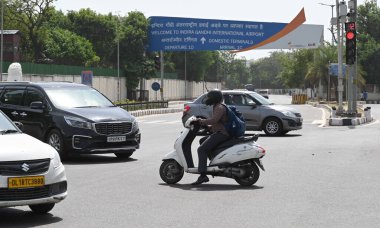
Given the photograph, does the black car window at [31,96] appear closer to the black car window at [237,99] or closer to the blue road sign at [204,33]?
the black car window at [237,99]

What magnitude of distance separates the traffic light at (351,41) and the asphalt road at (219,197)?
49.0 ft

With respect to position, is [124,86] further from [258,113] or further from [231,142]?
[231,142]

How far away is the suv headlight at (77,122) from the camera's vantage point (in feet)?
52.1

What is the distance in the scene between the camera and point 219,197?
34.5 ft

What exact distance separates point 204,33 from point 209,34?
394mm

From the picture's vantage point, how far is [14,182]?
805cm

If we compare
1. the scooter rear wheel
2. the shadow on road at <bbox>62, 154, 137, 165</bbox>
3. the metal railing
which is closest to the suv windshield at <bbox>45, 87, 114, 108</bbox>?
the shadow on road at <bbox>62, 154, 137, 165</bbox>

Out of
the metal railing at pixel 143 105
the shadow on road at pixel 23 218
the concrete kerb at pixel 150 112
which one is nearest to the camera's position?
the shadow on road at pixel 23 218

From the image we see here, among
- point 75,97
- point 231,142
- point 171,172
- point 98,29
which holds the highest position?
point 98,29

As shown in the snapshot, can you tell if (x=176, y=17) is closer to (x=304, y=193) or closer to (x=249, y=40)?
(x=249, y=40)

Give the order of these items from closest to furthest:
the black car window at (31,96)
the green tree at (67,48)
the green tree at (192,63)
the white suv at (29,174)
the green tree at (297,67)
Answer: the white suv at (29,174) → the black car window at (31,96) → the green tree at (67,48) → the green tree at (297,67) → the green tree at (192,63)

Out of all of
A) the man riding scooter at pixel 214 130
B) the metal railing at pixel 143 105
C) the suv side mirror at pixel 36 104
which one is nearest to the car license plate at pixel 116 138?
A: the suv side mirror at pixel 36 104

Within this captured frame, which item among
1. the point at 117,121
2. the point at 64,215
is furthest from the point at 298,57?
the point at 64,215

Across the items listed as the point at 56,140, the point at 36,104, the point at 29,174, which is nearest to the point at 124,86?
the point at 36,104
